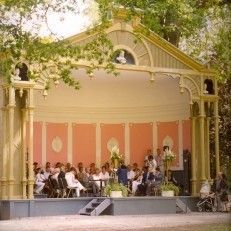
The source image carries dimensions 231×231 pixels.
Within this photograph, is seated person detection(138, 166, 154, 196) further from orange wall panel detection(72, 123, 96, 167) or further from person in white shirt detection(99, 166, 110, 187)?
orange wall panel detection(72, 123, 96, 167)

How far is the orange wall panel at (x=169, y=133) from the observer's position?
75.2 ft

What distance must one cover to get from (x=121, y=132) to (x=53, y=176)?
5358 millimetres

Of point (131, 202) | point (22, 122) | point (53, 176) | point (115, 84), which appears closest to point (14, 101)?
point (22, 122)

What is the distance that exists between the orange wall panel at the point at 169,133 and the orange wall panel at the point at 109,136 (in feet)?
4.94

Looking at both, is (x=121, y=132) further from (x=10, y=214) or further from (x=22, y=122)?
(x=10, y=214)

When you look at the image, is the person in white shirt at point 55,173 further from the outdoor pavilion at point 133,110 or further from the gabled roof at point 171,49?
the gabled roof at point 171,49

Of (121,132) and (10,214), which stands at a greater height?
(121,132)

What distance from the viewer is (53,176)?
18.7 m

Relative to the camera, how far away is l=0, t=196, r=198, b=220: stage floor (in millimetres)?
16797

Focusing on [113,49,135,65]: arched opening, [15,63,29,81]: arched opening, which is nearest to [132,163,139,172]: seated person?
[113,49,135,65]: arched opening

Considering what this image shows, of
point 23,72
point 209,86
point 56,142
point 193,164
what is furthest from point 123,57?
point 56,142

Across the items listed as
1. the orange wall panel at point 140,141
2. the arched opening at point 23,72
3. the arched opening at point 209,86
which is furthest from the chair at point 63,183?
the arched opening at point 209,86

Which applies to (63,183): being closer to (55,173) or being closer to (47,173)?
(55,173)

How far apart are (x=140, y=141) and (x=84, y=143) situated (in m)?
2.32
